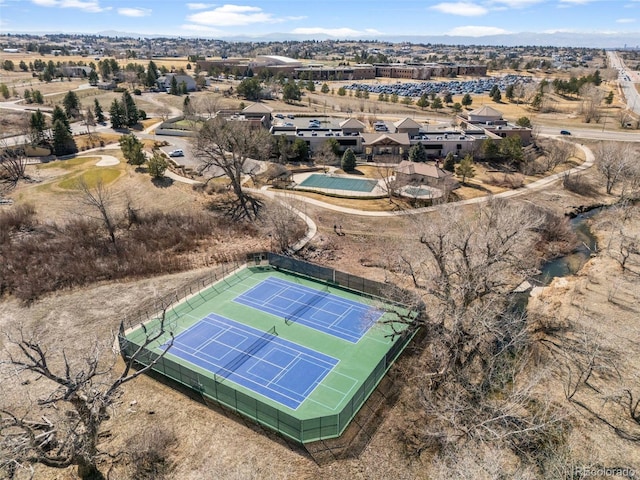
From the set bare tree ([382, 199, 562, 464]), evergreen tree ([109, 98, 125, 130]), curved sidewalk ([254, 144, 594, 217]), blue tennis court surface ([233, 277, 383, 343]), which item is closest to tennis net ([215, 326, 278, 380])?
blue tennis court surface ([233, 277, 383, 343])

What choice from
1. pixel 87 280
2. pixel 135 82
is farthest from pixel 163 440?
pixel 135 82

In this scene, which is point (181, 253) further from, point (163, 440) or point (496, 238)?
point (496, 238)

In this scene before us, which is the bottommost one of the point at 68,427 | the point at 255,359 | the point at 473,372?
the point at 255,359

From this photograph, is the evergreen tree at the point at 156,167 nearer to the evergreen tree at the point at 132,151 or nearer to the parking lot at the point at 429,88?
the evergreen tree at the point at 132,151

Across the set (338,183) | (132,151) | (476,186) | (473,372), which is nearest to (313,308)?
(473,372)

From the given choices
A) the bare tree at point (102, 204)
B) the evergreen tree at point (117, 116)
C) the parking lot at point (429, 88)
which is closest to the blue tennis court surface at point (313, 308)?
the bare tree at point (102, 204)

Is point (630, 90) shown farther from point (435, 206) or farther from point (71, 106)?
point (71, 106)
